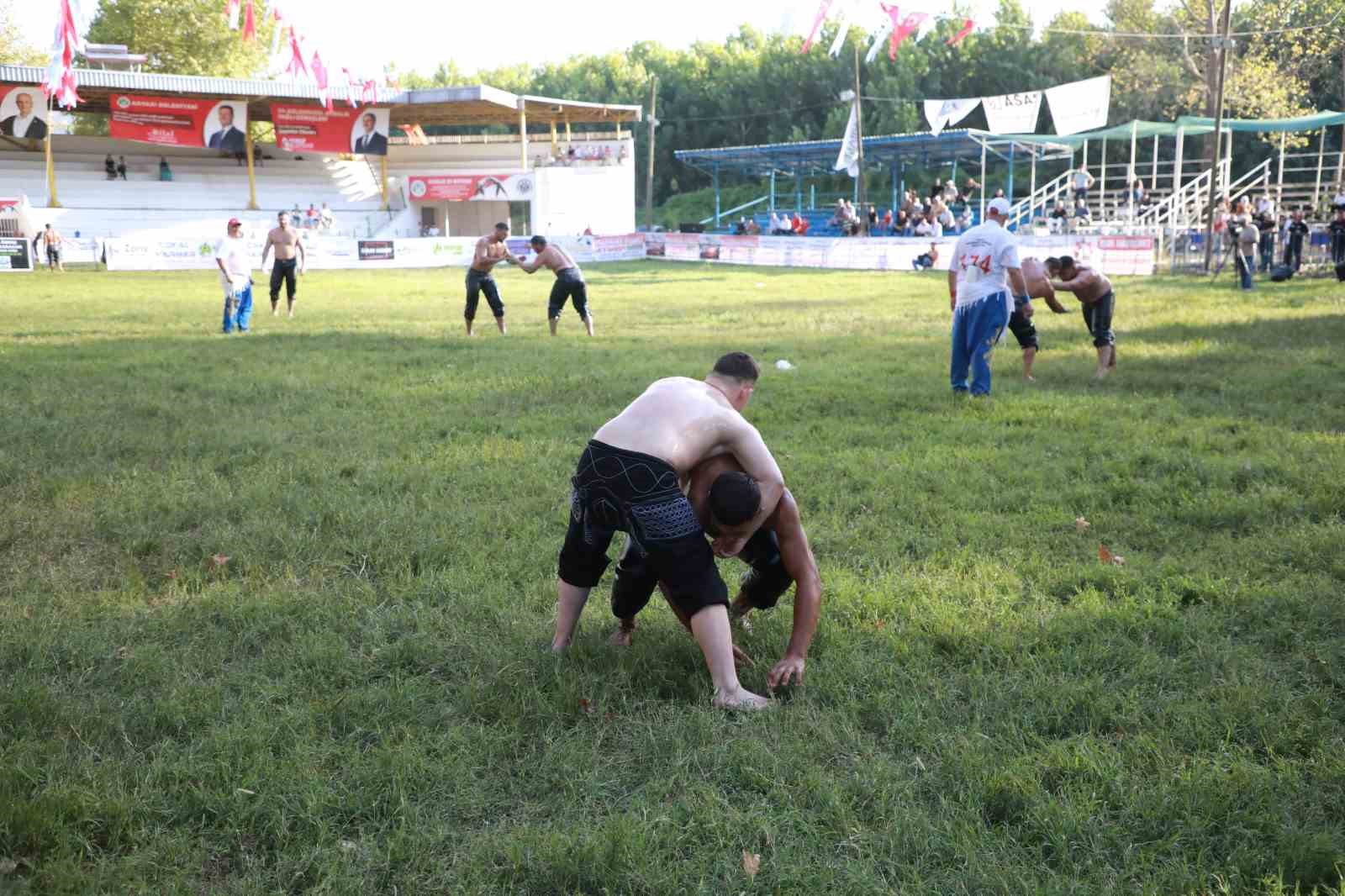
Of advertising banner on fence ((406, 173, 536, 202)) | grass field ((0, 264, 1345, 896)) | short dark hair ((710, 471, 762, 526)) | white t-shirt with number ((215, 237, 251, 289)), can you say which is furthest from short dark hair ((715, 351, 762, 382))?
advertising banner on fence ((406, 173, 536, 202))

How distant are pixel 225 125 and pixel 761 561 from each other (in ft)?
154

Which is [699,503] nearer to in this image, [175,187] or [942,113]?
[942,113]

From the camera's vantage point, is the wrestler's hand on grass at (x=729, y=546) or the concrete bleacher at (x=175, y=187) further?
the concrete bleacher at (x=175, y=187)

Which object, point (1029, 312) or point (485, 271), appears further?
point (485, 271)

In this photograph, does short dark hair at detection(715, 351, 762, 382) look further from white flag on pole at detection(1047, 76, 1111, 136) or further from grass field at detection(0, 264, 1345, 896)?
white flag on pole at detection(1047, 76, 1111, 136)

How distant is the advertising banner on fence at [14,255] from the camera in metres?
31.0

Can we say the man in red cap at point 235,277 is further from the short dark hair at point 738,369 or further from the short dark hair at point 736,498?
the short dark hair at point 736,498

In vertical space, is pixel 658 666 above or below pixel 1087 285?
below

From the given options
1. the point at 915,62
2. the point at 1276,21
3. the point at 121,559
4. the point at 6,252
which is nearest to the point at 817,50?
the point at 915,62

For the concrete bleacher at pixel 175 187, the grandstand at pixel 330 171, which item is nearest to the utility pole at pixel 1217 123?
the grandstand at pixel 330 171

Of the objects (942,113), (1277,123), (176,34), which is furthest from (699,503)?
(176,34)

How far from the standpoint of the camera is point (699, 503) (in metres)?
3.80

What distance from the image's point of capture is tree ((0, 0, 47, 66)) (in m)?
63.0

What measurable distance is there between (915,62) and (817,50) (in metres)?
7.26
